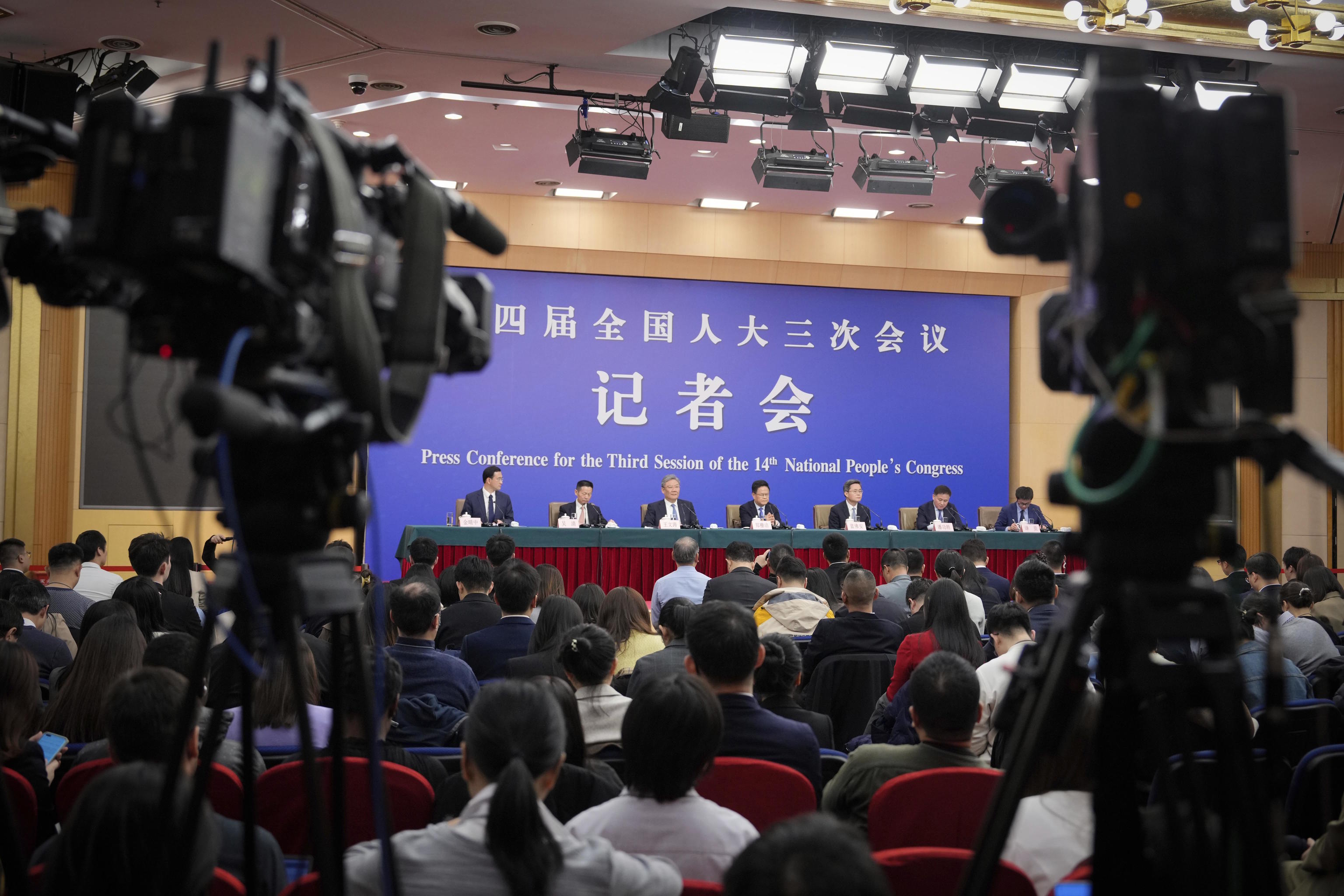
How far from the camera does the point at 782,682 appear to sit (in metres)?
3.23

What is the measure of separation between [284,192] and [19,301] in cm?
912

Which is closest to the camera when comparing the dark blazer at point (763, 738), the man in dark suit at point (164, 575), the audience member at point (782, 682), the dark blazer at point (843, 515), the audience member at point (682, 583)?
the dark blazer at point (763, 738)

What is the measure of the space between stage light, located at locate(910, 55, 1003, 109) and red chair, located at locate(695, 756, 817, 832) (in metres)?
5.47

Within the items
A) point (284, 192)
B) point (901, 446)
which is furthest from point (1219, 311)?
point (901, 446)

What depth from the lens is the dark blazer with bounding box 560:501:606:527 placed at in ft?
29.7

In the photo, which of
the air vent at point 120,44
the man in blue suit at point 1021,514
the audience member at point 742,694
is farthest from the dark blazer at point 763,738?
the man in blue suit at point 1021,514

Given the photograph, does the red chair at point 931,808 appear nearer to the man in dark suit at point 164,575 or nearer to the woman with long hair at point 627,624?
the woman with long hair at point 627,624

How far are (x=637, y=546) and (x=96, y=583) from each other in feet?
12.6

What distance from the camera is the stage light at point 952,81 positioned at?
679 cm

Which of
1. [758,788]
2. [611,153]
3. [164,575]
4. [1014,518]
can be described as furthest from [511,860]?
[1014,518]

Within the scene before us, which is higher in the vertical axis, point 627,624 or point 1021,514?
point 1021,514

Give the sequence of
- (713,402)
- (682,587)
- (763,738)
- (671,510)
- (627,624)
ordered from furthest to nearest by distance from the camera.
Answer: (713,402) < (671,510) < (682,587) < (627,624) < (763,738)

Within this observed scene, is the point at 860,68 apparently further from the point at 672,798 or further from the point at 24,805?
the point at 24,805

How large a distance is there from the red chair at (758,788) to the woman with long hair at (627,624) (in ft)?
6.49
